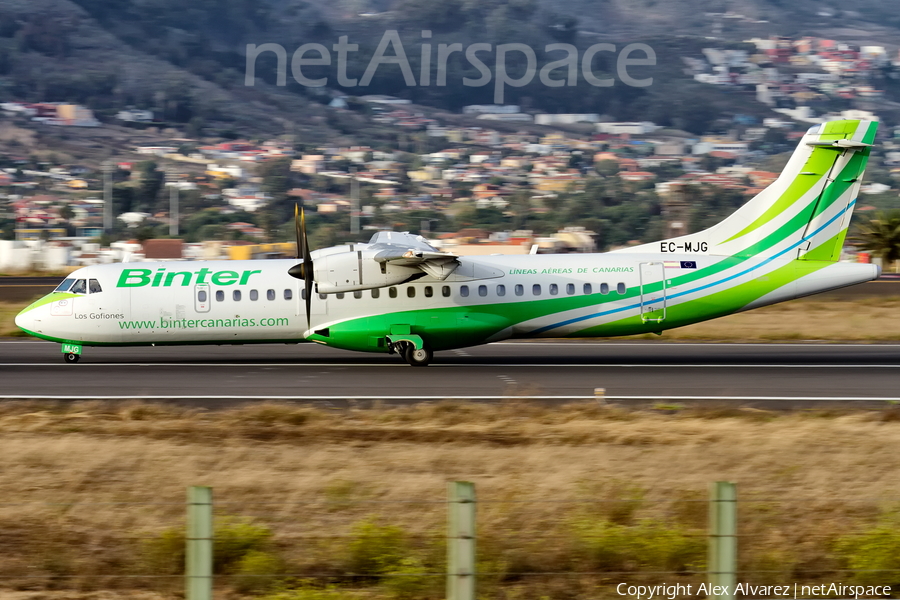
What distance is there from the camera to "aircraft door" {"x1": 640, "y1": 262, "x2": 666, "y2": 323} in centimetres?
2312

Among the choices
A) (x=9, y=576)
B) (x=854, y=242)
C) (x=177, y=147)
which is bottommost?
(x=9, y=576)

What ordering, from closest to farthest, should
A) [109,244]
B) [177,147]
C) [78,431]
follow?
[78,431]
[109,244]
[177,147]

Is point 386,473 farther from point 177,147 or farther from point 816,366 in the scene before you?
point 177,147

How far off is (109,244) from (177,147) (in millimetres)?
103071

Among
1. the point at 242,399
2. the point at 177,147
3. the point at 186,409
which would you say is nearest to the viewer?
the point at 186,409

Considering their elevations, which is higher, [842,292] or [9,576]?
[842,292]

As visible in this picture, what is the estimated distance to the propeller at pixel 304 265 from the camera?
857 inches

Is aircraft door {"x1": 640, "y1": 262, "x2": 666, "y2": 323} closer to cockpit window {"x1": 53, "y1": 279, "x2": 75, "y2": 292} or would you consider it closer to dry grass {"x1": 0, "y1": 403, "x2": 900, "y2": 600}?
dry grass {"x1": 0, "y1": 403, "x2": 900, "y2": 600}

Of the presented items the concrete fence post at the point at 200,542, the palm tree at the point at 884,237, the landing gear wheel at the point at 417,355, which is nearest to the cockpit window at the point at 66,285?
the landing gear wheel at the point at 417,355

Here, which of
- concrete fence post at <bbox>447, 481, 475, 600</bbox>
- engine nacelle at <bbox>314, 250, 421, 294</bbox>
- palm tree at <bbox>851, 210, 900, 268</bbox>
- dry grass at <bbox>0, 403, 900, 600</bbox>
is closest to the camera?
concrete fence post at <bbox>447, 481, 475, 600</bbox>

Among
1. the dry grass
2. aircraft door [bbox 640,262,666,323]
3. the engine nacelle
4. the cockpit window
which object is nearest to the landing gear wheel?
the engine nacelle

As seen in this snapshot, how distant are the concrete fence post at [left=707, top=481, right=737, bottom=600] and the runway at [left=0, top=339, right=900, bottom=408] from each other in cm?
1179

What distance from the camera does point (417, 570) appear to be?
26.7ft

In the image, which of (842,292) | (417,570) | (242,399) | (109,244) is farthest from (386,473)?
(109,244)
